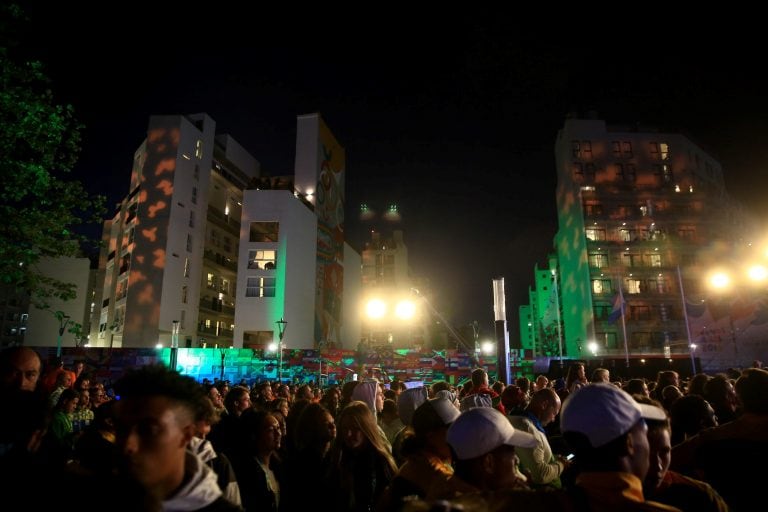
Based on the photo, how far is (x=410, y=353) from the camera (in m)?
33.3

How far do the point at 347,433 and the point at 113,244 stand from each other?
58.5m

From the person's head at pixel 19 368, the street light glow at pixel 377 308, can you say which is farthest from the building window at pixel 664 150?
the person's head at pixel 19 368

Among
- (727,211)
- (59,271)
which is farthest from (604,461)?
(727,211)

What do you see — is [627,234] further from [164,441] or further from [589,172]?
[164,441]

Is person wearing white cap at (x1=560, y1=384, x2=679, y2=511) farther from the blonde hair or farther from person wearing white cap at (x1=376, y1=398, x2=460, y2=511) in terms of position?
the blonde hair

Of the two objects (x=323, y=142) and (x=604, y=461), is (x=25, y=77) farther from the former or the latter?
(x=323, y=142)

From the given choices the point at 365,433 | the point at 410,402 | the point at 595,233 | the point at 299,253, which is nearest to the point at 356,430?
the point at 365,433

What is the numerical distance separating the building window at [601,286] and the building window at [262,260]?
126 ft

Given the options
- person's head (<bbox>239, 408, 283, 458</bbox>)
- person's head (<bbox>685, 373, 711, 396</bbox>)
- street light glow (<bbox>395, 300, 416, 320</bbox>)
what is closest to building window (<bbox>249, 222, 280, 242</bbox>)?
street light glow (<bbox>395, 300, 416, 320</bbox>)

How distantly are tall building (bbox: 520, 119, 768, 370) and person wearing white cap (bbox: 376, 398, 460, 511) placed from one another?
55.4 m

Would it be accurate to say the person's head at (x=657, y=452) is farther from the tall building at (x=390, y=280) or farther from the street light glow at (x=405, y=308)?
the tall building at (x=390, y=280)

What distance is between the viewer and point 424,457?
3846 millimetres

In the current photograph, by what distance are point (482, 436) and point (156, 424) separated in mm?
1752

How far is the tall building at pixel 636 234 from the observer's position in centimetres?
5762
